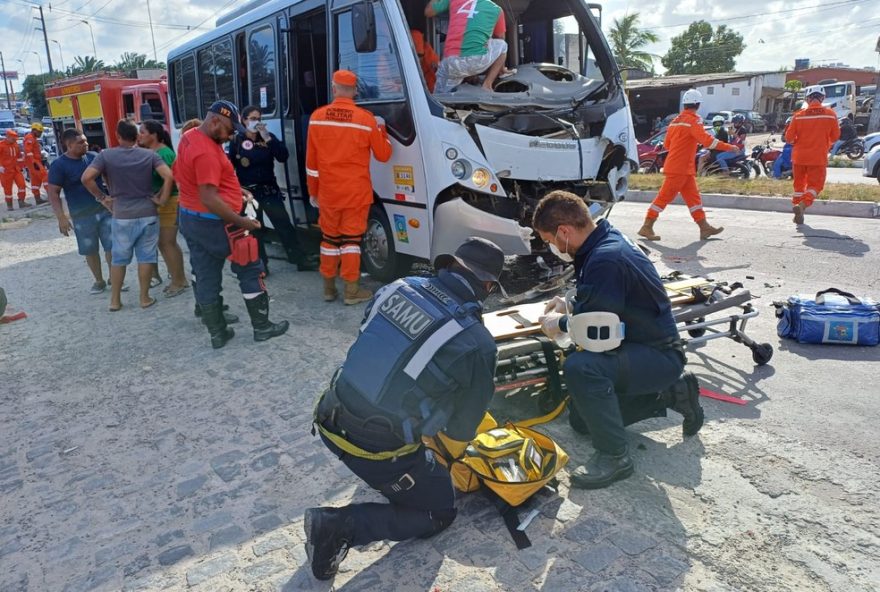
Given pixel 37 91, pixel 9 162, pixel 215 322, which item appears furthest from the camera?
pixel 37 91

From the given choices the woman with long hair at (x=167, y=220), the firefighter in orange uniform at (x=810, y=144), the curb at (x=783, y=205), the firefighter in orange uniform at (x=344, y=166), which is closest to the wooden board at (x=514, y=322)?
the firefighter in orange uniform at (x=344, y=166)

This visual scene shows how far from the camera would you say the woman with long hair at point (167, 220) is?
6.13 m

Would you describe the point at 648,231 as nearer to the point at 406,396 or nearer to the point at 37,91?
the point at 406,396

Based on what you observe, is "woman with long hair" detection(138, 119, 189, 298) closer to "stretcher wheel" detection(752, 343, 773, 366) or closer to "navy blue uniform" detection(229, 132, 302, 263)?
"navy blue uniform" detection(229, 132, 302, 263)

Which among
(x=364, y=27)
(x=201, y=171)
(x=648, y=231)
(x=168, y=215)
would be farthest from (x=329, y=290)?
(x=648, y=231)

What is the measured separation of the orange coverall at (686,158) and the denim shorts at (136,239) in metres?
5.64

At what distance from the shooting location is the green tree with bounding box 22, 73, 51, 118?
53.5 meters

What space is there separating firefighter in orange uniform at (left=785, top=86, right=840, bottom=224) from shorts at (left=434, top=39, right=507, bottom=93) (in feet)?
15.2

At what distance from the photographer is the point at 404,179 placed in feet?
17.5

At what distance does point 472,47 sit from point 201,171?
249cm

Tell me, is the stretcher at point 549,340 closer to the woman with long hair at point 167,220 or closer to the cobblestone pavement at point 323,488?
the cobblestone pavement at point 323,488

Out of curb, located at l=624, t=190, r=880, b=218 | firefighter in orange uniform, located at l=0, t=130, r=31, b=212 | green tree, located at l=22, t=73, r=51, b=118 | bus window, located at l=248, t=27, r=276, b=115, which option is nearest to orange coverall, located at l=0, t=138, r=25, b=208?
firefighter in orange uniform, located at l=0, t=130, r=31, b=212

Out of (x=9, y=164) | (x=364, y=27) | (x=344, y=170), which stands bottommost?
(x=9, y=164)

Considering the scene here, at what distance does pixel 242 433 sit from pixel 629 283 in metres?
2.24
